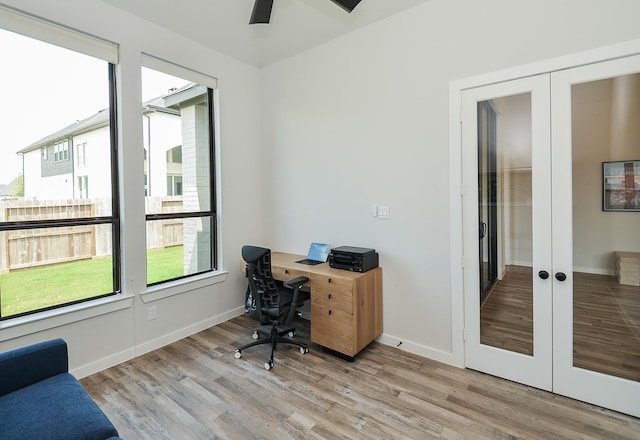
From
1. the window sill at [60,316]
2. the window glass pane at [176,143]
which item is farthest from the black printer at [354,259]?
the window sill at [60,316]

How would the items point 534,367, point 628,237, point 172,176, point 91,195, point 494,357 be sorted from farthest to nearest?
point 172,176 → point 91,195 → point 494,357 → point 534,367 → point 628,237

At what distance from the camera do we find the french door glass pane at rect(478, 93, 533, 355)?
235 centimetres

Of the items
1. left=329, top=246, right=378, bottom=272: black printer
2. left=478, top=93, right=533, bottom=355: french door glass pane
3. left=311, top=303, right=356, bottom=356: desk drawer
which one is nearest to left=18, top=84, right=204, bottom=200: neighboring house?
left=329, top=246, right=378, bottom=272: black printer

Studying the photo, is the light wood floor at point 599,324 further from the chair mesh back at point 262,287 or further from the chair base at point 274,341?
the chair mesh back at point 262,287

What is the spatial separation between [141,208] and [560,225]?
356cm

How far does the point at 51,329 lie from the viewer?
239 centimetres

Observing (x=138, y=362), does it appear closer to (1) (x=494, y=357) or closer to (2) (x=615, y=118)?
(1) (x=494, y=357)

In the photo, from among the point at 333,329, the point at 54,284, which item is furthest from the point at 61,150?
the point at 333,329

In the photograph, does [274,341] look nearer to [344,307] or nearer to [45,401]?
[344,307]

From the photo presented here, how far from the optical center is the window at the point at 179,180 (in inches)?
123

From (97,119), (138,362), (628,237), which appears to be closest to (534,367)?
(628,237)

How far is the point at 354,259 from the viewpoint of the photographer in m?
2.88

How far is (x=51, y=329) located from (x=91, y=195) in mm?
A: 1129

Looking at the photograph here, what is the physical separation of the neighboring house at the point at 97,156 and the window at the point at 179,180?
0.01 m
